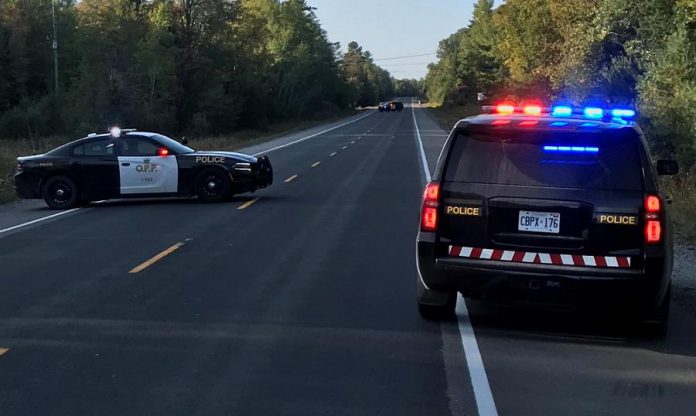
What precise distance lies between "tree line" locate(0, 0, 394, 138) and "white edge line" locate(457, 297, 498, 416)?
147 feet

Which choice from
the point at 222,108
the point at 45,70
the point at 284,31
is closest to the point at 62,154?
the point at 222,108

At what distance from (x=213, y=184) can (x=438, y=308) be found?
1036 centimetres

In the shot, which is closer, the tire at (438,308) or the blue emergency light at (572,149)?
the blue emergency light at (572,149)

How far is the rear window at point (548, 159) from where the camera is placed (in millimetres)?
6840

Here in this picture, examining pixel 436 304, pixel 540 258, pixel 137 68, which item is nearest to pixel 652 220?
pixel 540 258

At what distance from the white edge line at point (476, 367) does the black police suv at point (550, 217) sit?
1.31ft

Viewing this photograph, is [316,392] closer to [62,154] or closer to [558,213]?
[558,213]

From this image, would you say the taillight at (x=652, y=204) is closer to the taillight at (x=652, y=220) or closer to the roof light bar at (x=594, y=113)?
the taillight at (x=652, y=220)

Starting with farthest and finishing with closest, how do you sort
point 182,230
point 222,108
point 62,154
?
1. point 222,108
2. point 62,154
3. point 182,230

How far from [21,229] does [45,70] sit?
6822cm

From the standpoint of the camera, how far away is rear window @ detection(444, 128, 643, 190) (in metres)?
6.84

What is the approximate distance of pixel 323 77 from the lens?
119m

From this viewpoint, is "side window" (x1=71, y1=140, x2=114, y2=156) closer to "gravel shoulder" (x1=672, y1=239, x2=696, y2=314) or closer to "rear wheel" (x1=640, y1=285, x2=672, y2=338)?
"gravel shoulder" (x1=672, y1=239, x2=696, y2=314)

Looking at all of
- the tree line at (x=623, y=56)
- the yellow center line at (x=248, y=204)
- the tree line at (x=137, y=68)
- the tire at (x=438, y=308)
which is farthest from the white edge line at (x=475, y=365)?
the tree line at (x=137, y=68)
